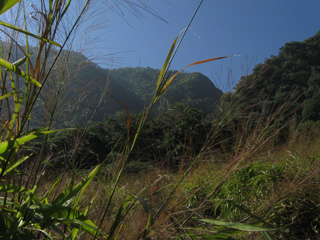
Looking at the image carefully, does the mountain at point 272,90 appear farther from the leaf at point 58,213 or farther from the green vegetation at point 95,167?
the leaf at point 58,213

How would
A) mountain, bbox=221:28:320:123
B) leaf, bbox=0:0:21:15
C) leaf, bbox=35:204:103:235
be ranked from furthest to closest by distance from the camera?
mountain, bbox=221:28:320:123
leaf, bbox=35:204:103:235
leaf, bbox=0:0:21:15

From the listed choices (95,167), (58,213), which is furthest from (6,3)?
(95,167)

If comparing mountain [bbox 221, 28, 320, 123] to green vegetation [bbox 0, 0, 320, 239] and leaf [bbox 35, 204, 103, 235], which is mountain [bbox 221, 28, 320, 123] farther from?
leaf [bbox 35, 204, 103, 235]

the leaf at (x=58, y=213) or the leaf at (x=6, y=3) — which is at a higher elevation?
the leaf at (x=6, y=3)

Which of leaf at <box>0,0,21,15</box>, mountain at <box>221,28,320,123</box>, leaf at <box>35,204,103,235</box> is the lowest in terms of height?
leaf at <box>35,204,103,235</box>

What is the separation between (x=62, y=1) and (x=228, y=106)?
0.89m

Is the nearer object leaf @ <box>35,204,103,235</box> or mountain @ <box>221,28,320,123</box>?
leaf @ <box>35,204,103,235</box>

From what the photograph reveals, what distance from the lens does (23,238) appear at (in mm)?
763

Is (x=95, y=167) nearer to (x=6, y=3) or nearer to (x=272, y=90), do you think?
(x=6, y=3)

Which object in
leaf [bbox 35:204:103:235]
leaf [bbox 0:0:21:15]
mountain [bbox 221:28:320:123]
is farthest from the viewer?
mountain [bbox 221:28:320:123]

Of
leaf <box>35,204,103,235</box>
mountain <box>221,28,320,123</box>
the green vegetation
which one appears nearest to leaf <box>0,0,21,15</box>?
the green vegetation

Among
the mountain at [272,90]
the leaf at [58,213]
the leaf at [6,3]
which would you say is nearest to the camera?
the leaf at [6,3]

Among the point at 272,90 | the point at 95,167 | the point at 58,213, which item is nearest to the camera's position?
the point at 58,213

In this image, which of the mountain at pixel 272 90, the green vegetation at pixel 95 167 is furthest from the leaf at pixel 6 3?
the mountain at pixel 272 90
